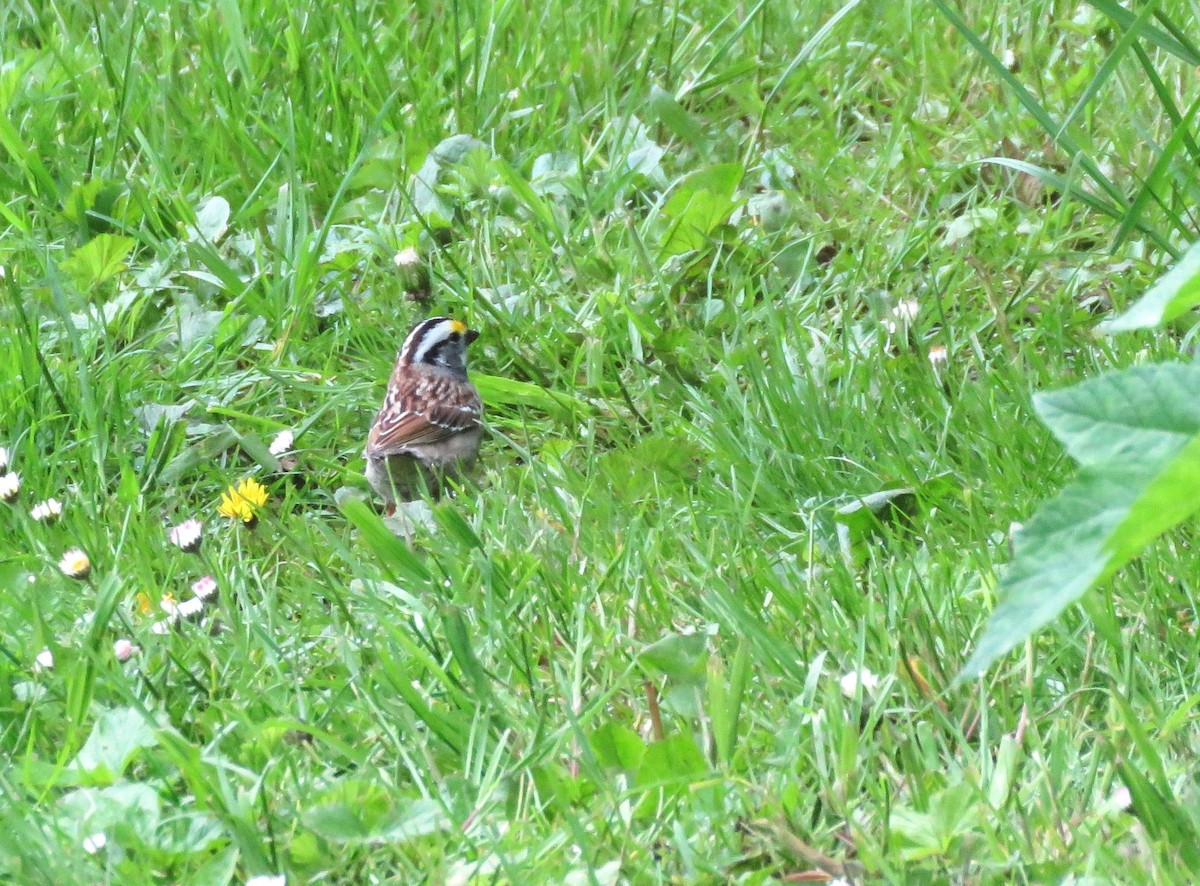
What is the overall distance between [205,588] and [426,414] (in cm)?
122

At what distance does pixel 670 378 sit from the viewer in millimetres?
4422

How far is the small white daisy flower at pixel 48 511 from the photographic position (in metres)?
3.82

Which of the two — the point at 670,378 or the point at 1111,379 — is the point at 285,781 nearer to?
the point at 1111,379

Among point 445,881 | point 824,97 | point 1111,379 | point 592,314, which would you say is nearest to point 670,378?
point 592,314

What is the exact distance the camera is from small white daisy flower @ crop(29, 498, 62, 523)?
382cm

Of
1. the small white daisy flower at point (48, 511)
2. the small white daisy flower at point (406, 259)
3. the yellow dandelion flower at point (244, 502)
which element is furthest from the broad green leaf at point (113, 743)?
the small white daisy flower at point (406, 259)

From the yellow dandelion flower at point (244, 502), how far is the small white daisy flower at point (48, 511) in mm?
430

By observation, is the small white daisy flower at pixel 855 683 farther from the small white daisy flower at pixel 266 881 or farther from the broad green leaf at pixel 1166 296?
the broad green leaf at pixel 1166 296

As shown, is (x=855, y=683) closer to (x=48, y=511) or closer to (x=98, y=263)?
(x=48, y=511)

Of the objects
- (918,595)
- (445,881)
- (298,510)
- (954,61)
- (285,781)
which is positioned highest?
(954,61)

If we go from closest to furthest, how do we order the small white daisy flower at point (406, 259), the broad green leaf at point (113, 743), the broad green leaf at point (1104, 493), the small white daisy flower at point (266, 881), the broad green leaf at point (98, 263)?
the broad green leaf at point (1104, 493), the small white daisy flower at point (266, 881), the broad green leaf at point (113, 743), the small white daisy flower at point (406, 259), the broad green leaf at point (98, 263)

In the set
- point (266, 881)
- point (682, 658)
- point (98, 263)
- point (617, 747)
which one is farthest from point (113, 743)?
point (98, 263)

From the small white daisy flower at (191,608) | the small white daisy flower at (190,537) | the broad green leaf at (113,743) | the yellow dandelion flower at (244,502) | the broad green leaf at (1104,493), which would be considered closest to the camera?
the broad green leaf at (1104,493)

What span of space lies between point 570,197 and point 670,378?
1.17 metres
